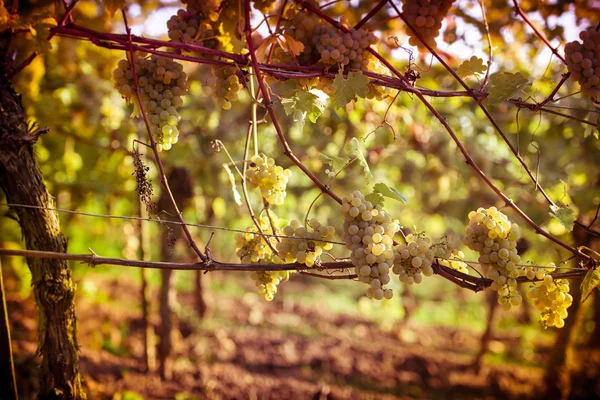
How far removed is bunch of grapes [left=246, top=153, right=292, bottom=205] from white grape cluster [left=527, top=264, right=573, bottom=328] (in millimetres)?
690

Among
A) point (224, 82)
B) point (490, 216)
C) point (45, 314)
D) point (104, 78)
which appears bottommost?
point (45, 314)

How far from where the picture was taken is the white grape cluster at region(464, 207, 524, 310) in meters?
1.10

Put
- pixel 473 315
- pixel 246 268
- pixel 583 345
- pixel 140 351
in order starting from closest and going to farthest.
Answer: pixel 246 268, pixel 140 351, pixel 583 345, pixel 473 315

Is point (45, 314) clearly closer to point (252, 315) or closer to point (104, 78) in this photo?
point (104, 78)

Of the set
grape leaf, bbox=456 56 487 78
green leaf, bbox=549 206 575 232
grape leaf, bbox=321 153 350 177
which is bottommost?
green leaf, bbox=549 206 575 232

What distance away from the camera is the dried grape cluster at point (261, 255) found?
125 cm

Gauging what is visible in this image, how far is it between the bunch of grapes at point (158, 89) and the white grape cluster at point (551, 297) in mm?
1036

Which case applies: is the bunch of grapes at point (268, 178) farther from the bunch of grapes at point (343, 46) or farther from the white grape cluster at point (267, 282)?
the bunch of grapes at point (343, 46)

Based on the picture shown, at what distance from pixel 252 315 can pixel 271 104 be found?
3.16m

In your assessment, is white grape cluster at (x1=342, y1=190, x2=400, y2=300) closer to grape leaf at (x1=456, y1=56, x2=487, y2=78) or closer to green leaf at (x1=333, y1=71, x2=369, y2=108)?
green leaf at (x1=333, y1=71, x2=369, y2=108)

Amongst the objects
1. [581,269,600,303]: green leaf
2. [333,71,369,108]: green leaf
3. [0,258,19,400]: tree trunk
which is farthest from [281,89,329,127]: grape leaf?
[0,258,19,400]: tree trunk

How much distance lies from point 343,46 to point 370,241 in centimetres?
58

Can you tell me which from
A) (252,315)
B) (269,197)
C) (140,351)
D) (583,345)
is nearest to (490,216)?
(269,197)

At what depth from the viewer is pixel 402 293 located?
435 centimetres
